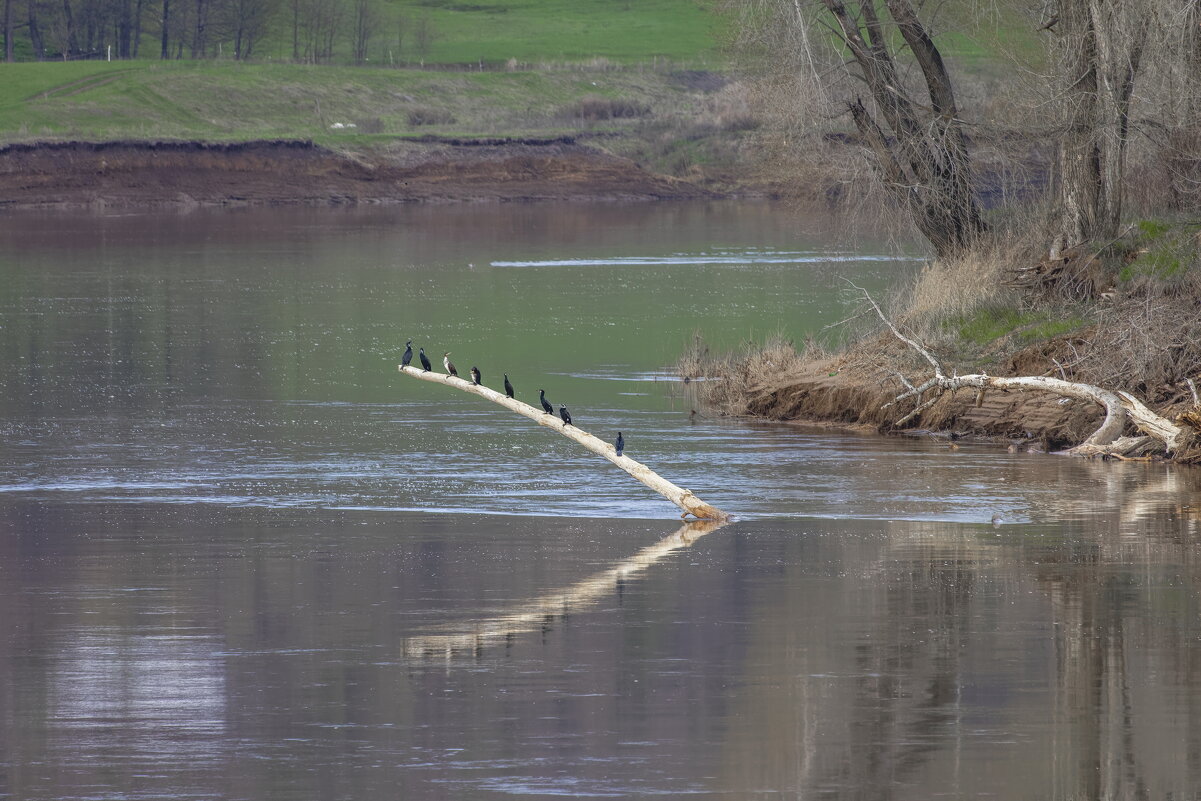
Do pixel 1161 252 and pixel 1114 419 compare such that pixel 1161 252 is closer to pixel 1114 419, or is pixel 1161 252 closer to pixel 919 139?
pixel 1114 419

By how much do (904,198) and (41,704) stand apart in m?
19.8

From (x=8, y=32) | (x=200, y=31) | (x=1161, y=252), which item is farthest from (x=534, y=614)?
(x=200, y=31)

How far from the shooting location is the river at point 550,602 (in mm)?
10906

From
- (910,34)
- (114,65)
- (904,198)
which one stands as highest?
(114,65)

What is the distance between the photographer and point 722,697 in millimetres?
12211

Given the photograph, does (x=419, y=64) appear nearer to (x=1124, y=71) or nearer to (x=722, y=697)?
(x=1124, y=71)

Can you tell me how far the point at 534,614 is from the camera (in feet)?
47.9

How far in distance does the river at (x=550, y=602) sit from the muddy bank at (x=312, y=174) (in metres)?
50.8

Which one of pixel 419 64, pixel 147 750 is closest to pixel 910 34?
pixel 147 750

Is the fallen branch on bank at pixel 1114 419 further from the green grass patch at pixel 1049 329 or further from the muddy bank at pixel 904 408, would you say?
the green grass patch at pixel 1049 329

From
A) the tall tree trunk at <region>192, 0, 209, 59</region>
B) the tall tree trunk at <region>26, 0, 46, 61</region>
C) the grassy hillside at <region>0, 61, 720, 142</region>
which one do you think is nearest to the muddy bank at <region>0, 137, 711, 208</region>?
the grassy hillside at <region>0, 61, 720, 142</region>

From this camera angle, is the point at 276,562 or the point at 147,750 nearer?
the point at 147,750

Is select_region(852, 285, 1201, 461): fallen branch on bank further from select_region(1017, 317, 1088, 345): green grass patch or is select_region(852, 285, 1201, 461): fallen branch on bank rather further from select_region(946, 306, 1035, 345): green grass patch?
select_region(946, 306, 1035, 345): green grass patch

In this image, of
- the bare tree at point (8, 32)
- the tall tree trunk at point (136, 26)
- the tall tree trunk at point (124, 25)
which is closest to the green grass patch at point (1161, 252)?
the bare tree at point (8, 32)
